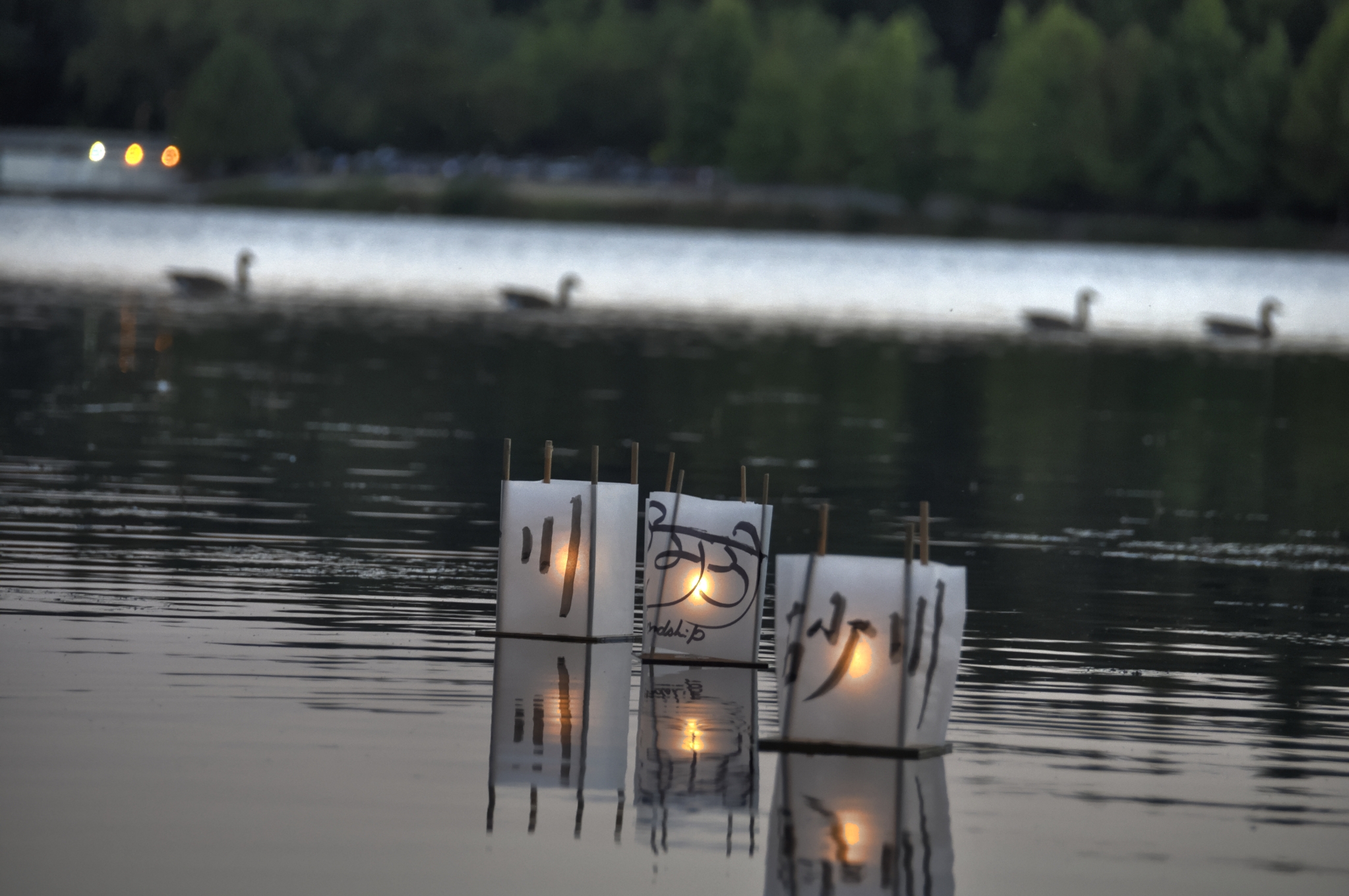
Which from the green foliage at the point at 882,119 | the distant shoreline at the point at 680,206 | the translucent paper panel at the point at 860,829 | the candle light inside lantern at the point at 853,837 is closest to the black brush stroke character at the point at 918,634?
the translucent paper panel at the point at 860,829

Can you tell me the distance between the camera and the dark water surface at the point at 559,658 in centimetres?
823

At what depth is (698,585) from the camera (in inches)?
472

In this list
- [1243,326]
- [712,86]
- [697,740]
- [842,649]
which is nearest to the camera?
[842,649]

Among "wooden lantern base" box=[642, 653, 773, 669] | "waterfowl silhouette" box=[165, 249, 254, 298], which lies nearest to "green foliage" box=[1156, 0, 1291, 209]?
"waterfowl silhouette" box=[165, 249, 254, 298]

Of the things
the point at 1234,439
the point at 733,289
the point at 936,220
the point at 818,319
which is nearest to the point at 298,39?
the point at 936,220

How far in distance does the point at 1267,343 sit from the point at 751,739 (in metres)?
42.0

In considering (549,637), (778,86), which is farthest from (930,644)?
(778,86)

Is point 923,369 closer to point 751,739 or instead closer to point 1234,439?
point 1234,439

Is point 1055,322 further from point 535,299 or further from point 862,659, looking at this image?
point 862,659

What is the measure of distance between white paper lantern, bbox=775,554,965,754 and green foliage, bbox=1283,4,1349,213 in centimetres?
10722

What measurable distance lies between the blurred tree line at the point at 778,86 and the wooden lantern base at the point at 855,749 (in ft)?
354

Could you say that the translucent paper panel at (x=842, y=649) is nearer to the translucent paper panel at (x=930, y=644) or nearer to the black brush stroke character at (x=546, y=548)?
the translucent paper panel at (x=930, y=644)

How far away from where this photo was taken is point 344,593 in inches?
535

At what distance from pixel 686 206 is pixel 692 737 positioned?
130 meters
